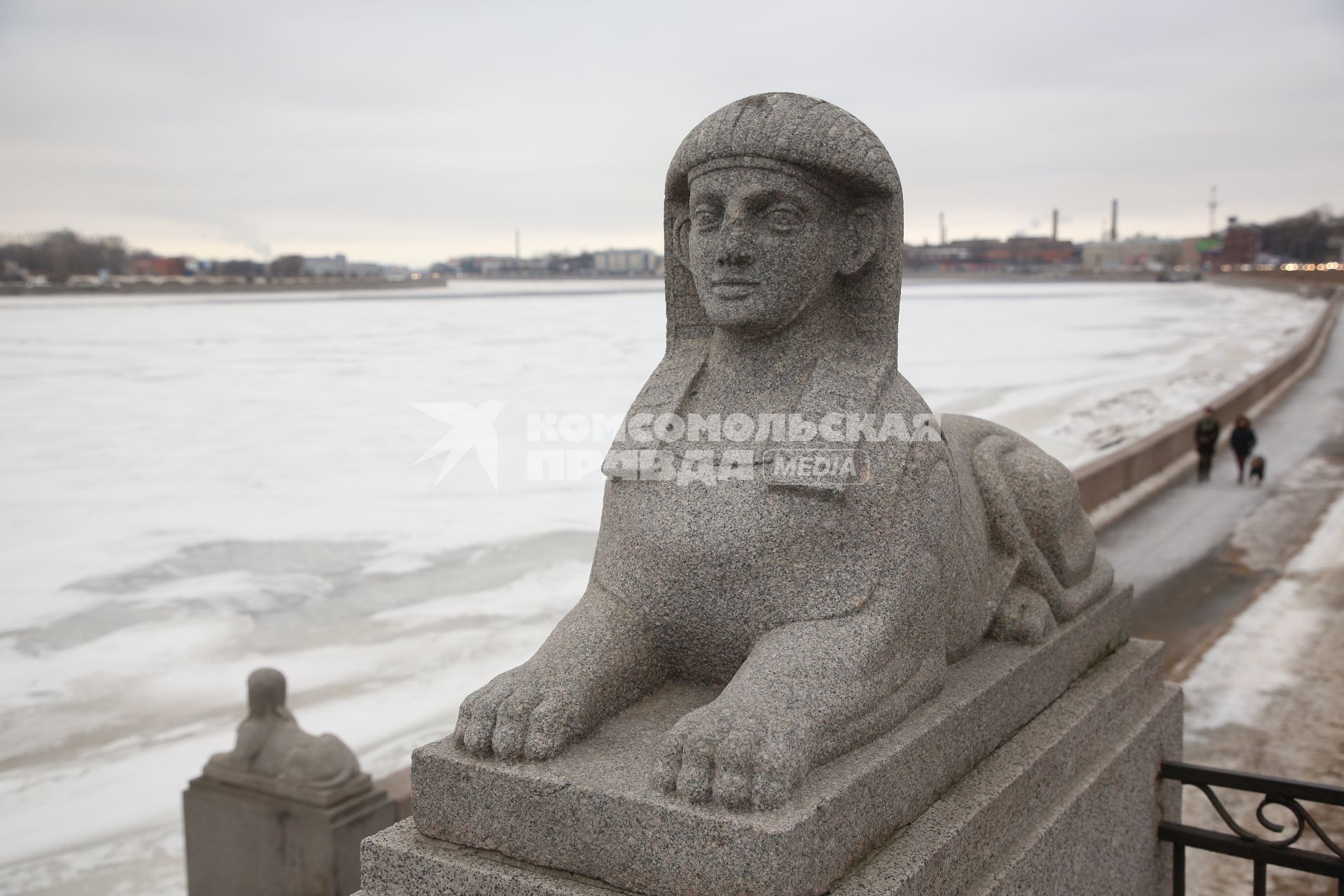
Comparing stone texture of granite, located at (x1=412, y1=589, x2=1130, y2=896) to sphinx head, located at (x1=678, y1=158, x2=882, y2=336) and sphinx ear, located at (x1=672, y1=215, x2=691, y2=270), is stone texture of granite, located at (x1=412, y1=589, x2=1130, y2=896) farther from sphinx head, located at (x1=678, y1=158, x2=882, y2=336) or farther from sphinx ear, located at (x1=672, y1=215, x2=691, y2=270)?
sphinx ear, located at (x1=672, y1=215, x2=691, y2=270)

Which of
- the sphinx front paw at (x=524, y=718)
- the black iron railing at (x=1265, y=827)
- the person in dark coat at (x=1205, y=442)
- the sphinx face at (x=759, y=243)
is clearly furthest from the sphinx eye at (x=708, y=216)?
the person in dark coat at (x=1205, y=442)

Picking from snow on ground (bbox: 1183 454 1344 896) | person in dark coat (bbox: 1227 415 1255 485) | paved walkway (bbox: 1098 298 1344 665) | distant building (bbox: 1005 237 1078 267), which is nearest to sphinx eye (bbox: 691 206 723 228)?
snow on ground (bbox: 1183 454 1344 896)

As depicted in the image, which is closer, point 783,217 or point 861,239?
point 783,217

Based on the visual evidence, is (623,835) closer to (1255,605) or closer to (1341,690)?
(1341,690)

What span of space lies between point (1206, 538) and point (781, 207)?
Answer: 8.36 meters

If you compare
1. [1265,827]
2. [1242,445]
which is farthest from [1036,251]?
[1265,827]

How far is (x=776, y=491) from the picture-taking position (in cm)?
269

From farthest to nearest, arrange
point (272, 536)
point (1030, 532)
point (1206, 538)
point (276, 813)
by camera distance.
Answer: point (272, 536) → point (1206, 538) → point (276, 813) → point (1030, 532)

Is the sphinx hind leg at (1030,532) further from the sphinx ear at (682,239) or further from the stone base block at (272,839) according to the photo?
the stone base block at (272,839)

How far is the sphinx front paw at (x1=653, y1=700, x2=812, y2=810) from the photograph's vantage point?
224 centimetres

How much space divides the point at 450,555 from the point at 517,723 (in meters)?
6.97

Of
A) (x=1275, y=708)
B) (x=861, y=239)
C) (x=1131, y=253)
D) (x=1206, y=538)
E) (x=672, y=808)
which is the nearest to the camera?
(x=672, y=808)

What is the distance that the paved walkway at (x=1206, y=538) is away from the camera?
298 inches

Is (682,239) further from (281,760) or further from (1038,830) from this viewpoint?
(281,760)
